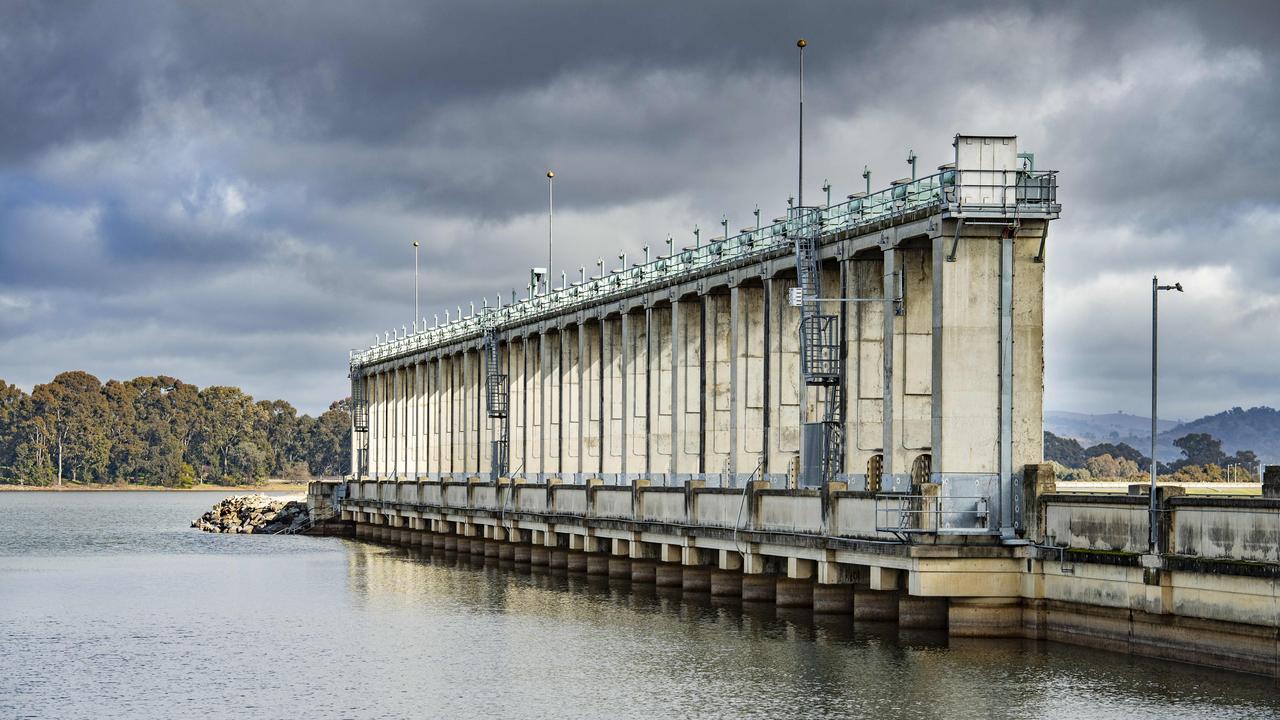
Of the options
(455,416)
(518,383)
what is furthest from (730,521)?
(455,416)

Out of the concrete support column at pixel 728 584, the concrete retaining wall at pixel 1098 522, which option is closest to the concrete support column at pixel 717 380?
the concrete support column at pixel 728 584

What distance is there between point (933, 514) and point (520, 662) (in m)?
11.5

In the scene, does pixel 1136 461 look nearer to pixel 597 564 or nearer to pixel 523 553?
pixel 523 553

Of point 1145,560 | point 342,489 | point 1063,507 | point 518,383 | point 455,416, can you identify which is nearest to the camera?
point 1145,560

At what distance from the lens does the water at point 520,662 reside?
1428 inches

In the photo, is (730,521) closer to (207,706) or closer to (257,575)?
(207,706)

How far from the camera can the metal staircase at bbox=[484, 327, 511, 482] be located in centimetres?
9450

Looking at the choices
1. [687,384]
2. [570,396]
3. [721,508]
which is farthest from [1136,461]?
[721,508]

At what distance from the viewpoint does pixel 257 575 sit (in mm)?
78625

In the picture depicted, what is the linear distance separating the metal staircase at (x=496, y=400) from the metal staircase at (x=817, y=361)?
4133 centimetres

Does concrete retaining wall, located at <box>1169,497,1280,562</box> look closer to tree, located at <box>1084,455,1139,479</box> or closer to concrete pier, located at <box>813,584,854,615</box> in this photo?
concrete pier, located at <box>813,584,854,615</box>

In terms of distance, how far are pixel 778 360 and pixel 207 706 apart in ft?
91.4

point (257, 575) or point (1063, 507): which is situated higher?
point (1063, 507)

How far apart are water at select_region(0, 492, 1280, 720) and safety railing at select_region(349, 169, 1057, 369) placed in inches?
457
